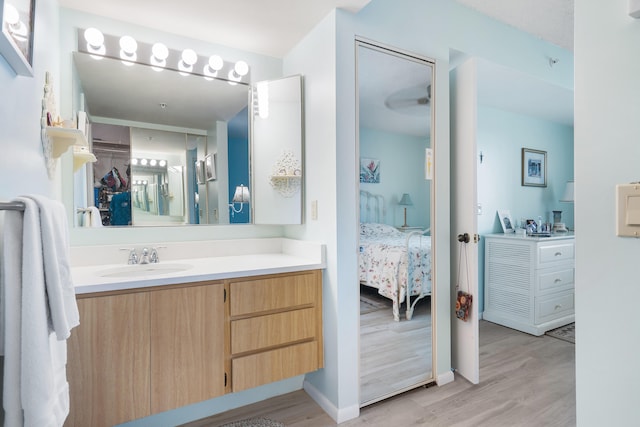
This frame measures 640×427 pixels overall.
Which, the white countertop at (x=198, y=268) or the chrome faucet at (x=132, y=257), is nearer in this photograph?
the white countertop at (x=198, y=268)

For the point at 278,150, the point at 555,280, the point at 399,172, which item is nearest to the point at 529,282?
the point at 555,280

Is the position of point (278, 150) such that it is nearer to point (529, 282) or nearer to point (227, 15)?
point (227, 15)

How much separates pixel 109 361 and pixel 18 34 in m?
1.29

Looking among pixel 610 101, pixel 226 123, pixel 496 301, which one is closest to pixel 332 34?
pixel 226 123

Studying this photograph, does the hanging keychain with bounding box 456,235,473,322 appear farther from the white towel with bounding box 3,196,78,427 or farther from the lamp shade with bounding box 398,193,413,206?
the white towel with bounding box 3,196,78,427

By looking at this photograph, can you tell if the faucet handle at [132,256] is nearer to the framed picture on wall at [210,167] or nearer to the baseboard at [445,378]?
the framed picture on wall at [210,167]

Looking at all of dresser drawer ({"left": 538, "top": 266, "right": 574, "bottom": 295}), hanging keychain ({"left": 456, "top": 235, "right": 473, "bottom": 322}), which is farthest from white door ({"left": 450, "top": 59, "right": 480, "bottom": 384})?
Result: dresser drawer ({"left": 538, "top": 266, "right": 574, "bottom": 295})

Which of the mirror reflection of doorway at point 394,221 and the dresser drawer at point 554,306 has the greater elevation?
the mirror reflection of doorway at point 394,221

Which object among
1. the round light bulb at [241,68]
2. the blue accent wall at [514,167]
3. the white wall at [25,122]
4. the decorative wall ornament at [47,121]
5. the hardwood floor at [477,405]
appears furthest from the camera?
the blue accent wall at [514,167]

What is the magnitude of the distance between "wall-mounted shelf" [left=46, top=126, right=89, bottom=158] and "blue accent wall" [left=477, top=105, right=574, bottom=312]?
11.5ft

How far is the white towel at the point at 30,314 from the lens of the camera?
692 millimetres

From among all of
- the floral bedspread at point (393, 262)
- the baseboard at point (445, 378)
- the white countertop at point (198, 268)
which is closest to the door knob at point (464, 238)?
the floral bedspread at point (393, 262)

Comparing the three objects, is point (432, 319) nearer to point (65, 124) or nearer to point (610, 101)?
point (610, 101)

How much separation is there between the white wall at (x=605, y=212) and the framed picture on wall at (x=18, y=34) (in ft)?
4.70
